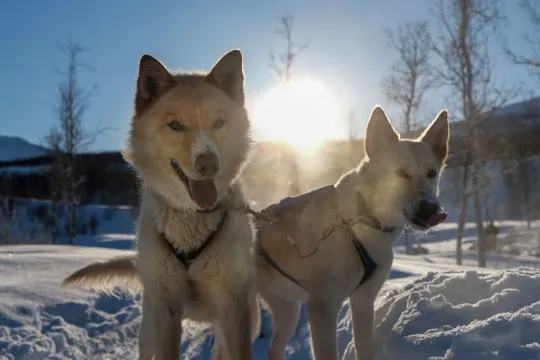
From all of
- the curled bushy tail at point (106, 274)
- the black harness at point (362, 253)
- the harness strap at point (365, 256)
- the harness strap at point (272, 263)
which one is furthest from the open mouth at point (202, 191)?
the curled bushy tail at point (106, 274)

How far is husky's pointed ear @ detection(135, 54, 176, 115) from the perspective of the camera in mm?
2676

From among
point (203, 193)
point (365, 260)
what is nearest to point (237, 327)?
point (203, 193)

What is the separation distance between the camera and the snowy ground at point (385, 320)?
9.70 ft

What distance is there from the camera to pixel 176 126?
8.39 ft

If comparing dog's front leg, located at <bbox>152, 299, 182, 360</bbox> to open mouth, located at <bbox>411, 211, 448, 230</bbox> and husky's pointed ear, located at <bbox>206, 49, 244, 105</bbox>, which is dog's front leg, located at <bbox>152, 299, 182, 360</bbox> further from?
open mouth, located at <bbox>411, 211, 448, 230</bbox>

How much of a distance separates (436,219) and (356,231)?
0.56m

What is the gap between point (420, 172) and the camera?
3406 millimetres

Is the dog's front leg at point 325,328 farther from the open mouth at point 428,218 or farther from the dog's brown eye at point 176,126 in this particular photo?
the dog's brown eye at point 176,126

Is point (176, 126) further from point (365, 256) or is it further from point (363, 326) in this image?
point (363, 326)

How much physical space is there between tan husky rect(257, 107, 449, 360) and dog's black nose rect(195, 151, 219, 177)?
1.27 meters

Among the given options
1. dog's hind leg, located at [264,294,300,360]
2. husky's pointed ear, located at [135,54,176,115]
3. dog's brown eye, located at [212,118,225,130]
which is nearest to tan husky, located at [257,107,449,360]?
dog's hind leg, located at [264,294,300,360]

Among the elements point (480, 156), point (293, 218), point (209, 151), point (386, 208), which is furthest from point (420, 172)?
point (480, 156)

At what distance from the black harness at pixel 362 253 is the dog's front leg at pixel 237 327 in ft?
2.38

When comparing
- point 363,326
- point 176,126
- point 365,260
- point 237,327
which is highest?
point 176,126
